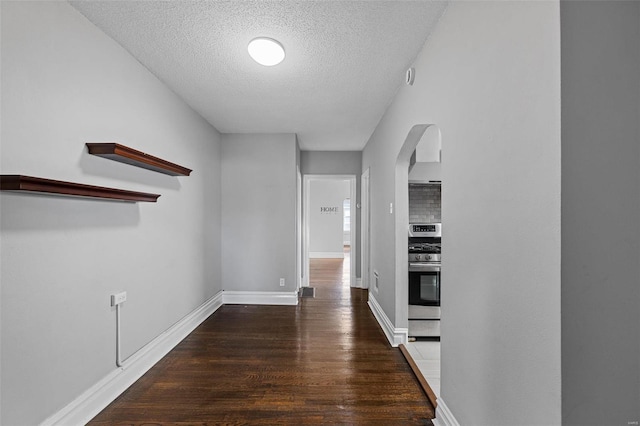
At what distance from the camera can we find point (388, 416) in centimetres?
192

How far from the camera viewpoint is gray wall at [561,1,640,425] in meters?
0.88

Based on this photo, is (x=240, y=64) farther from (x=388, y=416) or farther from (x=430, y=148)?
(x=388, y=416)

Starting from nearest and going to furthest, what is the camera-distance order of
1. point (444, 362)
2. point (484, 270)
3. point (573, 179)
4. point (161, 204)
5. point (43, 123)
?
point (573, 179) < point (484, 270) < point (43, 123) < point (444, 362) < point (161, 204)

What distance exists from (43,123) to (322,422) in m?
2.33

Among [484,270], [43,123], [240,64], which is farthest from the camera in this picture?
[240,64]

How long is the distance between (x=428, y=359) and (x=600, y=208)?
2.32 meters

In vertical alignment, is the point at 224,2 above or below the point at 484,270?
above

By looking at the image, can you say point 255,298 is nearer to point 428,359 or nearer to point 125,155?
point 428,359

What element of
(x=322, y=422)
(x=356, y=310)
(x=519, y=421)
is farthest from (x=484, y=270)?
(x=356, y=310)

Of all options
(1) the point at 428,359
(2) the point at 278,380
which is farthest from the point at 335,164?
(2) the point at 278,380

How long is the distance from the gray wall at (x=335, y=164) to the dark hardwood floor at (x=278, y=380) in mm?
2471

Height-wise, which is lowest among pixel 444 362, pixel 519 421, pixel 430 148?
pixel 444 362

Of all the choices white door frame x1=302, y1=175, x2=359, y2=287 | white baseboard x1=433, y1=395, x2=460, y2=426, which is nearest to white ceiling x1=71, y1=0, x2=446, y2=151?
white door frame x1=302, y1=175, x2=359, y2=287

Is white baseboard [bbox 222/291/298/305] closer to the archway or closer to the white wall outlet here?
the archway
